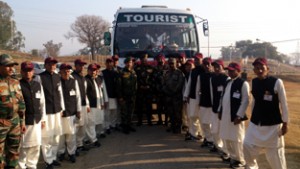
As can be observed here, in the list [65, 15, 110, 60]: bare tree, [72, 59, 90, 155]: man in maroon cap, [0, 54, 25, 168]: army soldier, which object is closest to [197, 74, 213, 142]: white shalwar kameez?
[72, 59, 90, 155]: man in maroon cap

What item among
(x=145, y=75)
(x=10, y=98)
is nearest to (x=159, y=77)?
(x=145, y=75)

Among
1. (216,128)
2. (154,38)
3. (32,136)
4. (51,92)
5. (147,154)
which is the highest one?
(154,38)

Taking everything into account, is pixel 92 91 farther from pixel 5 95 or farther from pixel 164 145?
pixel 5 95

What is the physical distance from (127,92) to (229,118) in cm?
316

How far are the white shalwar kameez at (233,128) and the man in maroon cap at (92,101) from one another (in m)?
2.76

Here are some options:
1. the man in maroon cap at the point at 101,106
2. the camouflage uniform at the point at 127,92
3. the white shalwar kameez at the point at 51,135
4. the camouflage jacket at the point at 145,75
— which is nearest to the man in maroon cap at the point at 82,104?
the man in maroon cap at the point at 101,106

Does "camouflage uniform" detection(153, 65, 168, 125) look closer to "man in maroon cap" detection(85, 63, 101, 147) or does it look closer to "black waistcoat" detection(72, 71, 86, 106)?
"man in maroon cap" detection(85, 63, 101, 147)

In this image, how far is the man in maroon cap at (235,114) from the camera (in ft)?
17.6

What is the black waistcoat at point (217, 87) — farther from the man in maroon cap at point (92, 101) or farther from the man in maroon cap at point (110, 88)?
the man in maroon cap at point (110, 88)

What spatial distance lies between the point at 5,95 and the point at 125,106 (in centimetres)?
398

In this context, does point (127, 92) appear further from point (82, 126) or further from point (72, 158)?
point (72, 158)

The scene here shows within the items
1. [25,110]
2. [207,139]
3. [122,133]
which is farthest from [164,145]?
[25,110]

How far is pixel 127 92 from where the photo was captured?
8.06 m

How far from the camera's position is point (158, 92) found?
8.57 m
